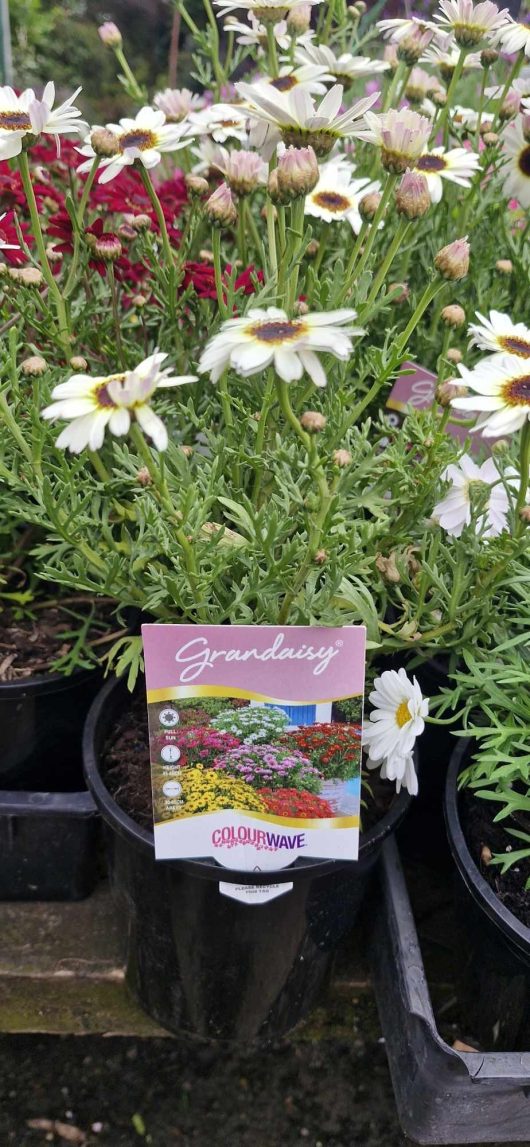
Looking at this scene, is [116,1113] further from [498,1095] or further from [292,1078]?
[498,1095]

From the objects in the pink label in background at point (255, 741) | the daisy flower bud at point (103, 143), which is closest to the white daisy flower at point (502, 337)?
the pink label in background at point (255, 741)

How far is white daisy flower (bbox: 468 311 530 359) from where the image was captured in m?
0.74

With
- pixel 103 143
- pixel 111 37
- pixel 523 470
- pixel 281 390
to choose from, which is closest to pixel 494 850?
pixel 523 470

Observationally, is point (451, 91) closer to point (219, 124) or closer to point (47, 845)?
point (219, 124)

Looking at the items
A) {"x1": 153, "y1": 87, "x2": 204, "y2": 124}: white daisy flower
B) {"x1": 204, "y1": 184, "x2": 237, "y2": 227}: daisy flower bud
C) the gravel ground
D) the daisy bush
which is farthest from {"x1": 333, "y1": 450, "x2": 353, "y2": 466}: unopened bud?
the gravel ground

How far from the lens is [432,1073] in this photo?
0.86 meters

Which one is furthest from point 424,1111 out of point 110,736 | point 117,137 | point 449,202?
→ point 449,202

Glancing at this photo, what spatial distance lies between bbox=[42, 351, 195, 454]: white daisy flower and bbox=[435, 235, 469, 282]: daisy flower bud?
0.28 m

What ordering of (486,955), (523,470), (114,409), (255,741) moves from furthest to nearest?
(486,955) → (255,741) → (523,470) → (114,409)

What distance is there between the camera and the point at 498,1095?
0.87 m

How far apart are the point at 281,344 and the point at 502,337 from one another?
0.25 metres

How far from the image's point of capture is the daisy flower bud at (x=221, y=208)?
2.60 ft

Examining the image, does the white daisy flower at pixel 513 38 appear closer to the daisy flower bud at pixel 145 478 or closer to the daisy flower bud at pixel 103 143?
the daisy flower bud at pixel 103 143

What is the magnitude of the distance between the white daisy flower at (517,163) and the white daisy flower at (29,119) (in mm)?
537
